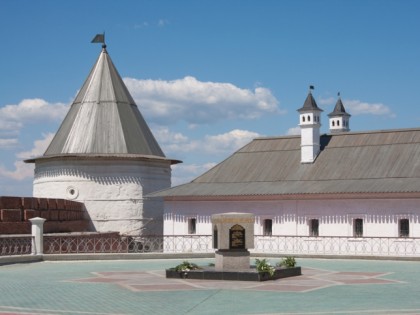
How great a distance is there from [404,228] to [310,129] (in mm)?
8860

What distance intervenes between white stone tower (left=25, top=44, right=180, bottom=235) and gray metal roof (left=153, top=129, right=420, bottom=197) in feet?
13.3

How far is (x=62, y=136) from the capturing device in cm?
4631

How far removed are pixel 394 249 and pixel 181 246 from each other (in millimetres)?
10231

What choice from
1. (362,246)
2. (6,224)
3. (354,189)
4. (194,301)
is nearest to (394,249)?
(362,246)

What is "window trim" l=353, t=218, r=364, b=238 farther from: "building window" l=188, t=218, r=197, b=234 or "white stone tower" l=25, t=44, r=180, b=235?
"white stone tower" l=25, t=44, r=180, b=235

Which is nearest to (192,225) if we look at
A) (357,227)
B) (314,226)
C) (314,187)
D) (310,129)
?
(314,226)

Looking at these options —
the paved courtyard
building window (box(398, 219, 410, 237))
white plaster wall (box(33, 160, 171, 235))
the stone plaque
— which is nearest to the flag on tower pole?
white plaster wall (box(33, 160, 171, 235))

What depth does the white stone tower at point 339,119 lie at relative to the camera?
199ft

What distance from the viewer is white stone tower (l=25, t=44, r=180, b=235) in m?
43.7

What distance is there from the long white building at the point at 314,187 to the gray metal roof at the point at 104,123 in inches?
221

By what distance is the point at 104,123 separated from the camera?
151 ft

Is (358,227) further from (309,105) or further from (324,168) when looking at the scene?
(309,105)

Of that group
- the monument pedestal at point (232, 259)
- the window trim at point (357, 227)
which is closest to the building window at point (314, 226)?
the window trim at point (357, 227)

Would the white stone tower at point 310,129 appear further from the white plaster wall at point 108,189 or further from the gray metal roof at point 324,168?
the white plaster wall at point 108,189
